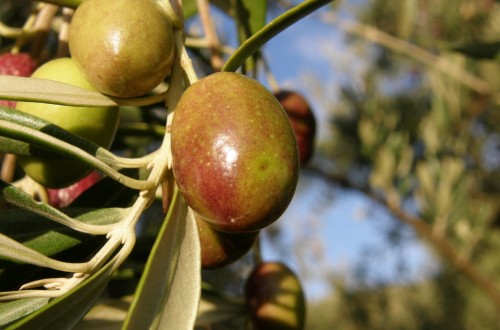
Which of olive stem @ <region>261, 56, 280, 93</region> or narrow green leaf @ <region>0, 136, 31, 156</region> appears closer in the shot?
narrow green leaf @ <region>0, 136, 31, 156</region>

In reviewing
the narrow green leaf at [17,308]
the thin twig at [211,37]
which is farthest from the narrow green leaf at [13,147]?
the thin twig at [211,37]

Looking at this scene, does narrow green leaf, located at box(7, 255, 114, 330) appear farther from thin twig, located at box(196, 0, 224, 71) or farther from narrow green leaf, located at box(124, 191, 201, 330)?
thin twig, located at box(196, 0, 224, 71)

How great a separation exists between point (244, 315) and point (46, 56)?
0.63 m

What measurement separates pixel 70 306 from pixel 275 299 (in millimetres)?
554

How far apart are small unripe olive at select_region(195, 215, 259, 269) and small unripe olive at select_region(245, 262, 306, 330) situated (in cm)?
36

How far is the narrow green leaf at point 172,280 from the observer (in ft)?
1.97

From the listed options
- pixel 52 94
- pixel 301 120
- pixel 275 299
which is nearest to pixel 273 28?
pixel 52 94

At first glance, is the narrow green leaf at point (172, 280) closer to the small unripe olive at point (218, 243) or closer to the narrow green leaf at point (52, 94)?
the small unripe olive at point (218, 243)

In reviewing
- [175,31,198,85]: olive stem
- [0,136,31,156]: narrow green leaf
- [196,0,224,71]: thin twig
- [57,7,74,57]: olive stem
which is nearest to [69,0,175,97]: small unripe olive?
[175,31,198,85]: olive stem

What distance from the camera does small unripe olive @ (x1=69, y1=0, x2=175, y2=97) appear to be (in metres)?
0.70

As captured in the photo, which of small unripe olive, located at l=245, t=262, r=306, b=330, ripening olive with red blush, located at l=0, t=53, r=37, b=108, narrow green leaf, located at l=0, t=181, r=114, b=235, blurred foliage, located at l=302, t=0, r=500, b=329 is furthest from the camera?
blurred foliage, located at l=302, t=0, r=500, b=329

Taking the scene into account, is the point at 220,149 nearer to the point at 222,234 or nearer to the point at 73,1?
the point at 222,234

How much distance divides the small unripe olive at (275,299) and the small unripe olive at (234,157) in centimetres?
50

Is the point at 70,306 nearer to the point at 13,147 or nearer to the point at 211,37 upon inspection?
the point at 13,147
